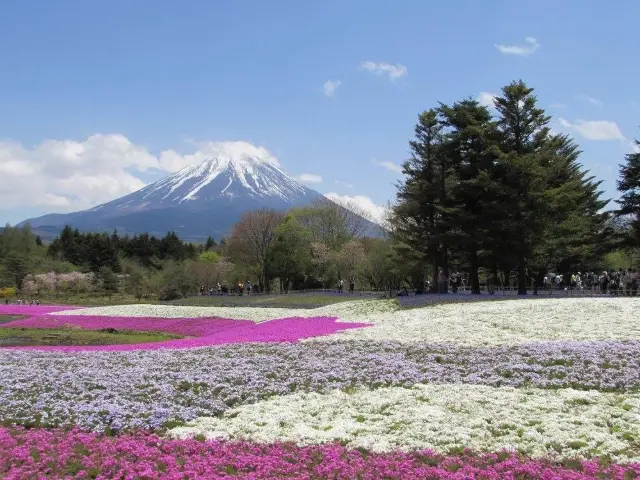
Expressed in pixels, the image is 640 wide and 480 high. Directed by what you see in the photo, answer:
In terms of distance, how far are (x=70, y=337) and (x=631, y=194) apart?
44.8 metres

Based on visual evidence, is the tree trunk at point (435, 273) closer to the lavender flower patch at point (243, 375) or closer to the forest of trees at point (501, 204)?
the forest of trees at point (501, 204)

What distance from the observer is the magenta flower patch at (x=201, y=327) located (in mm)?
26375

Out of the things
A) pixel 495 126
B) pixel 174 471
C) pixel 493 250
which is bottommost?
pixel 174 471

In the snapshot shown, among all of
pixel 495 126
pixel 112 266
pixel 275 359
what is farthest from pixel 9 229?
pixel 275 359

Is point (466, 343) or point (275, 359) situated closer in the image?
point (275, 359)

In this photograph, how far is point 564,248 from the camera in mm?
46719

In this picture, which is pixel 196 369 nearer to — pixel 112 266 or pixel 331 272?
pixel 331 272

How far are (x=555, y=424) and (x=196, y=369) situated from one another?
34.3 feet

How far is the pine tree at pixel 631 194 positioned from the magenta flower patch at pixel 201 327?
2993cm

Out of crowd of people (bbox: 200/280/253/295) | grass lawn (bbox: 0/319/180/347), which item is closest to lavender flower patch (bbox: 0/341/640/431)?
grass lawn (bbox: 0/319/180/347)

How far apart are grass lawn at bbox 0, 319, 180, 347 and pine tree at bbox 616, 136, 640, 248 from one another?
127 ft

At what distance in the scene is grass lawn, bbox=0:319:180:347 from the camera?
30641 mm

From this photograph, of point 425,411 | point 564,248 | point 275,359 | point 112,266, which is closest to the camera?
point 425,411

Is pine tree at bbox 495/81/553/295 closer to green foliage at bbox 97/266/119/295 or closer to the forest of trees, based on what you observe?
the forest of trees
